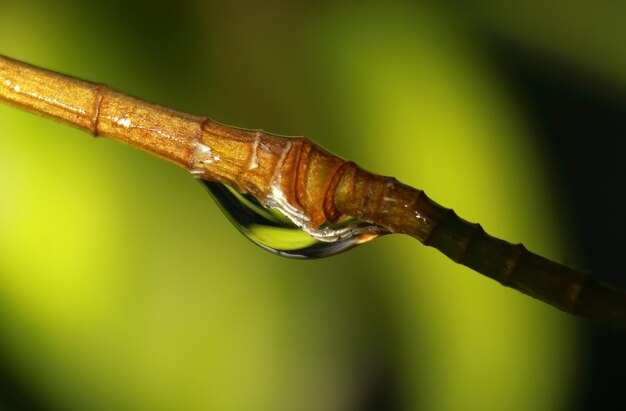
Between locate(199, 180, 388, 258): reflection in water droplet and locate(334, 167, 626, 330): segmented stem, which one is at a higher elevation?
locate(199, 180, 388, 258): reflection in water droplet

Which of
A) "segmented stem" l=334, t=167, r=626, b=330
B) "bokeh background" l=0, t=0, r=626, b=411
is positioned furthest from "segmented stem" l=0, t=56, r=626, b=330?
"bokeh background" l=0, t=0, r=626, b=411

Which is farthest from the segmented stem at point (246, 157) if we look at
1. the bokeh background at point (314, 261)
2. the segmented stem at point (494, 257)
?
the bokeh background at point (314, 261)

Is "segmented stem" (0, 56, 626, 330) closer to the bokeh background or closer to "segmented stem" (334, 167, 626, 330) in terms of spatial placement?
"segmented stem" (334, 167, 626, 330)

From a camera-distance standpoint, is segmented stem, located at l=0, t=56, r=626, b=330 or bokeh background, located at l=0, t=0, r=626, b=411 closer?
segmented stem, located at l=0, t=56, r=626, b=330

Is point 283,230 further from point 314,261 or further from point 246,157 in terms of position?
point 314,261

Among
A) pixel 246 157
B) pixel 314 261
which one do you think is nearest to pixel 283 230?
pixel 246 157

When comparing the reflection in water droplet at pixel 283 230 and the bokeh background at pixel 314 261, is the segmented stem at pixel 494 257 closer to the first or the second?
the reflection in water droplet at pixel 283 230
